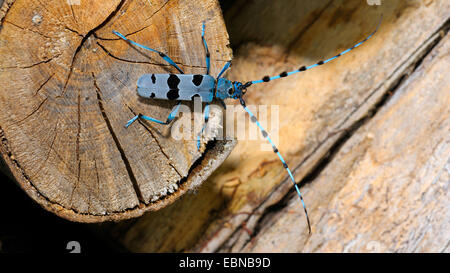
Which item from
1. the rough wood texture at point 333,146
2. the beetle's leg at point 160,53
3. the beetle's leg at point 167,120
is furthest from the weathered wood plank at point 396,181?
the beetle's leg at point 160,53

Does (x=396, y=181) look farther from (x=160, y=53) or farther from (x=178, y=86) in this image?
(x=160, y=53)

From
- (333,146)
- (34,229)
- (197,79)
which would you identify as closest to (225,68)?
(197,79)

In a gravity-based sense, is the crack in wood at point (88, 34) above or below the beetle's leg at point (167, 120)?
above

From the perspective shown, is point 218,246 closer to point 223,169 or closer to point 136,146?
point 223,169

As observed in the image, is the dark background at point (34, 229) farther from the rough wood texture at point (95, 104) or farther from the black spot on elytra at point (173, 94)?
the black spot on elytra at point (173, 94)

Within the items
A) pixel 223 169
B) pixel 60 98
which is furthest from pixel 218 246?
pixel 60 98

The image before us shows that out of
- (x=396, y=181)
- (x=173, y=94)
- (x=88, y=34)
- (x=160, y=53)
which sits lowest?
(x=396, y=181)
